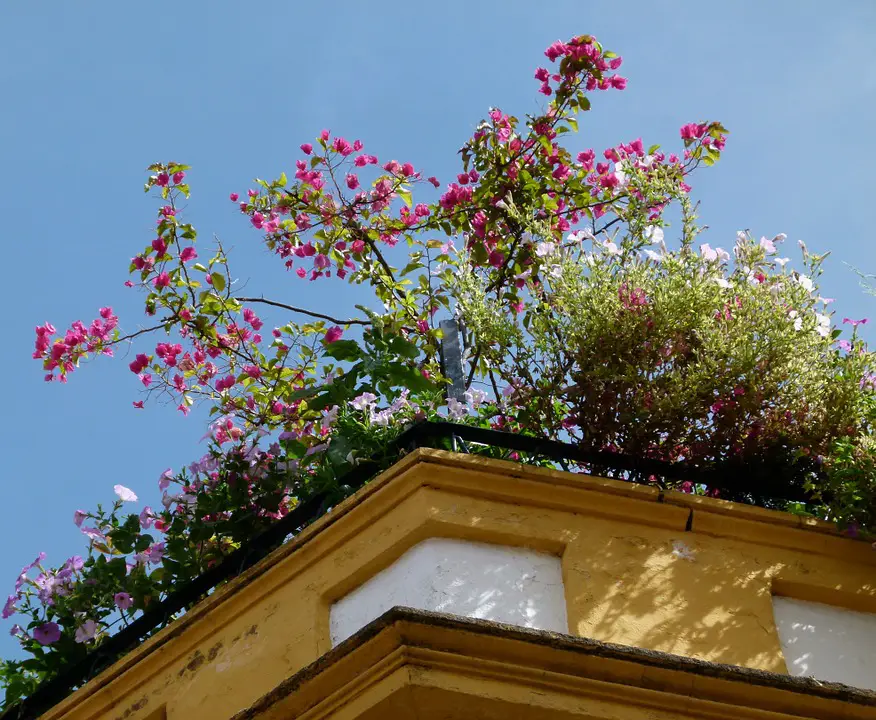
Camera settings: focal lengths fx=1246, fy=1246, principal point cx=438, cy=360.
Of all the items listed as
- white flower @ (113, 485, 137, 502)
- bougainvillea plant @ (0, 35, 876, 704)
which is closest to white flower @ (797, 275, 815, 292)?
bougainvillea plant @ (0, 35, 876, 704)

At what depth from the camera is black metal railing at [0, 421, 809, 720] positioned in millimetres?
4480

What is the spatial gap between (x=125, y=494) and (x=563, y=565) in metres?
2.34

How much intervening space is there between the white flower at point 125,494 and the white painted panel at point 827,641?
2.83m

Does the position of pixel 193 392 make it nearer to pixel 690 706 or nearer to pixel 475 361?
pixel 475 361

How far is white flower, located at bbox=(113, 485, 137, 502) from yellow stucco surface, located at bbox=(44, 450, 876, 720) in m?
1.28

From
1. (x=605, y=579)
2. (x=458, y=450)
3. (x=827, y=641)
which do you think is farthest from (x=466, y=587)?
(x=827, y=641)

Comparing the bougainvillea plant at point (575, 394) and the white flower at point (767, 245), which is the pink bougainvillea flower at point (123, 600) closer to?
the bougainvillea plant at point (575, 394)

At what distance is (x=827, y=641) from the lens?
4.04 metres

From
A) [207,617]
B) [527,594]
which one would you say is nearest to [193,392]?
[207,617]

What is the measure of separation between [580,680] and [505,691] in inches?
8.5

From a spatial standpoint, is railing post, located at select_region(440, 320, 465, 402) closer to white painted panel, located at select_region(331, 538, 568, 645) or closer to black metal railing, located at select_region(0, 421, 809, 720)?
black metal railing, located at select_region(0, 421, 809, 720)

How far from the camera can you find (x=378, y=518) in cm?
417

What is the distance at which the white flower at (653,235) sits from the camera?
493cm

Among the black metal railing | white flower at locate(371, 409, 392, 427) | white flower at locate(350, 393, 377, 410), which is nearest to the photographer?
the black metal railing
